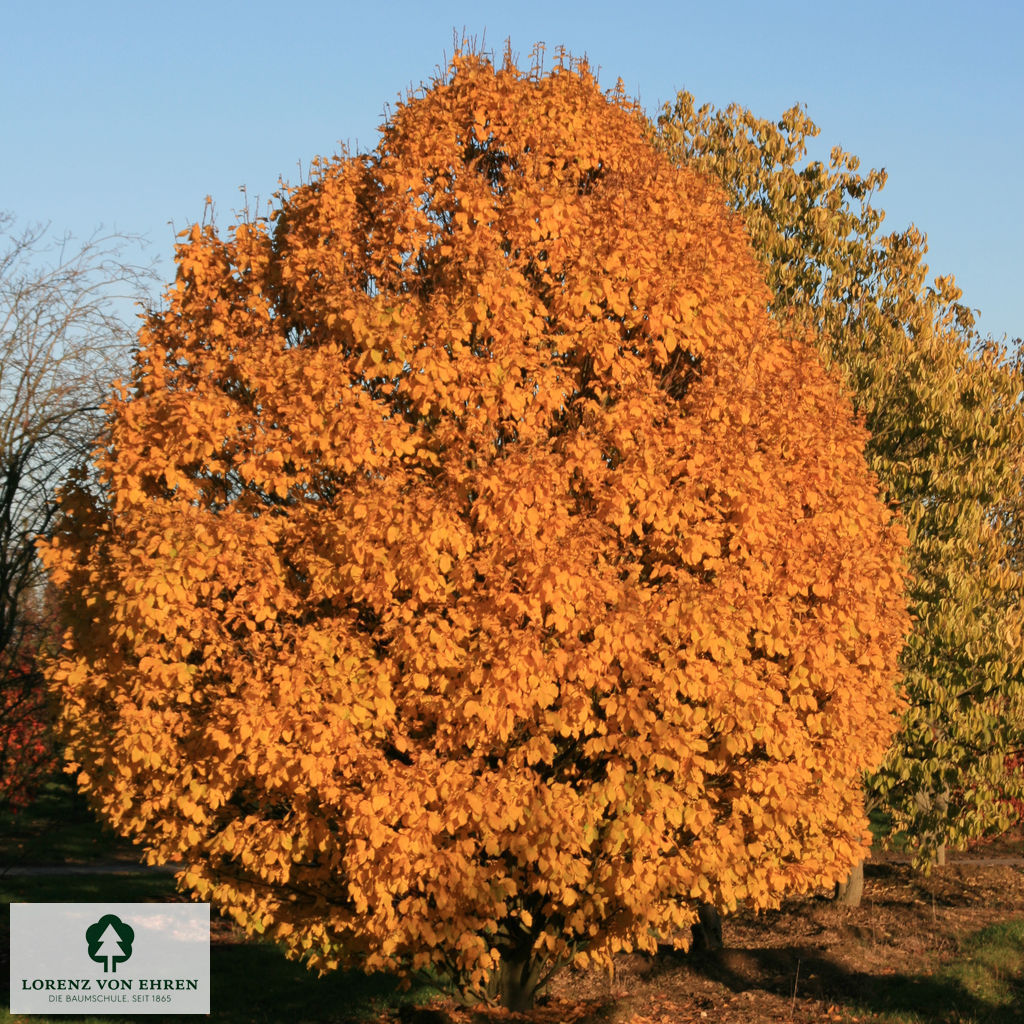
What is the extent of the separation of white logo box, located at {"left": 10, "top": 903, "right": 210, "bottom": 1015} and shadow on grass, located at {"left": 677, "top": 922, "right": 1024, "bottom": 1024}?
7.55 metres

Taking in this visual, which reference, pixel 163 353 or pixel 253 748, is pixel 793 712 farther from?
pixel 163 353

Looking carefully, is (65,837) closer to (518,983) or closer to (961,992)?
(518,983)

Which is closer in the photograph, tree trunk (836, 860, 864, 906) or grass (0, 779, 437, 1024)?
grass (0, 779, 437, 1024)

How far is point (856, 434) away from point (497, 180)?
487cm

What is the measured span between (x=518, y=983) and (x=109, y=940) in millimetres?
4826

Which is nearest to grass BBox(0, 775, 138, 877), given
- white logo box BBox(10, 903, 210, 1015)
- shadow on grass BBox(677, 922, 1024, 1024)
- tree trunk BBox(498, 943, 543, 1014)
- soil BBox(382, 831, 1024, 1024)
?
white logo box BBox(10, 903, 210, 1015)

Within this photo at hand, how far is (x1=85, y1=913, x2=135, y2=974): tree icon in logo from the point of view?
1201cm

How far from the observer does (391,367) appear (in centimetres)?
966

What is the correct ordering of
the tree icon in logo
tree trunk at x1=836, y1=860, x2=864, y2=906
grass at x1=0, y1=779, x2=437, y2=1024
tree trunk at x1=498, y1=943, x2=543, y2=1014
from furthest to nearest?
tree trunk at x1=836, y1=860, x2=864, y2=906
grass at x1=0, y1=779, x2=437, y2=1024
the tree icon in logo
tree trunk at x1=498, y1=943, x2=543, y2=1014

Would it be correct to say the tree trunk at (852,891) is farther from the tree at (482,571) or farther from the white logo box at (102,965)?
the white logo box at (102,965)

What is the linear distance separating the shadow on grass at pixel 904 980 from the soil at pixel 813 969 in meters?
0.03

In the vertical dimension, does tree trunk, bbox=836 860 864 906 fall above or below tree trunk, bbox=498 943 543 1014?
below

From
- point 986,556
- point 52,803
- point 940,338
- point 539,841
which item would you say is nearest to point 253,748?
point 539,841

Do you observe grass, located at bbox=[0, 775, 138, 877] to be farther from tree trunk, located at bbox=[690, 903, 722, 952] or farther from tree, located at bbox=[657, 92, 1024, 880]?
tree, located at bbox=[657, 92, 1024, 880]
